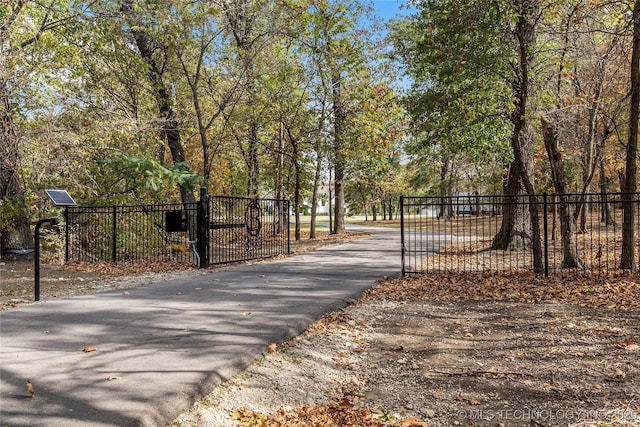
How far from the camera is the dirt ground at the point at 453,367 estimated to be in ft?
12.1

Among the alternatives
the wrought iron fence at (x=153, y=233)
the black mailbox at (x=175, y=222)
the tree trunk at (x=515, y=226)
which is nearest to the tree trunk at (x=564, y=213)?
the tree trunk at (x=515, y=226)

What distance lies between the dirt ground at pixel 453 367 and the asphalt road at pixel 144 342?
0.89 feet

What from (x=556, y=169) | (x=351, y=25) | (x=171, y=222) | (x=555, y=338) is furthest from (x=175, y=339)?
(x=351, y=25)

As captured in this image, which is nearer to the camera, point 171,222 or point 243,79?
point 171,222

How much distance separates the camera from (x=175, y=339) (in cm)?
518

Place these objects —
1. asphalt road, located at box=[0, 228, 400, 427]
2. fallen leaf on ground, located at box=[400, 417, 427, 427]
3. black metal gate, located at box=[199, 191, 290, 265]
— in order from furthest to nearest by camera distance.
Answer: black metal gate, located at box=[199, 191, 290, 265]
fallen leaf on ground, located at box=[400, 417, 427, 427]
asphalt road, located at box=[0, 228, 400, 427]

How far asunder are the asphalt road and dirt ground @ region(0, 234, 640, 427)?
27cm

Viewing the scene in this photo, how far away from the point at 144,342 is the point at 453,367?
10.7 feet

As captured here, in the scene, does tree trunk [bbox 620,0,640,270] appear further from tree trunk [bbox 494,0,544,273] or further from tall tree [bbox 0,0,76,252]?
tall tree [bbox 0,0,76,252]

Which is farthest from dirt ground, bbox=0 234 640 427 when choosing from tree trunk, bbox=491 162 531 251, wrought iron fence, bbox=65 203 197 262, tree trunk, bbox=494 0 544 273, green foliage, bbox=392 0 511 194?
tree trunk, bbox=491 162 531 251

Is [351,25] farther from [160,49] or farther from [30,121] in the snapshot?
[30,121]

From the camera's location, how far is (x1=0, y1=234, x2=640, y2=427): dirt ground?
3697mm

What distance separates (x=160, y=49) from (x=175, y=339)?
12.7 meters

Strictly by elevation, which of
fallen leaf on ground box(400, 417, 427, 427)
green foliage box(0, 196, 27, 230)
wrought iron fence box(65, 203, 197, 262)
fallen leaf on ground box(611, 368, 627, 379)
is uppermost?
green foliage box(0, 196, 27, 230)
